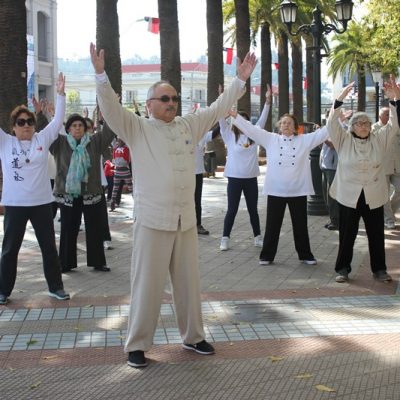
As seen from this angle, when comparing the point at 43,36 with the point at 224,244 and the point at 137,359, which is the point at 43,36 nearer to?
the point at 224,244

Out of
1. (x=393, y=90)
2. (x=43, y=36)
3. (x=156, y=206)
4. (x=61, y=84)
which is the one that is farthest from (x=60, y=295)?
(x=43, y=36)

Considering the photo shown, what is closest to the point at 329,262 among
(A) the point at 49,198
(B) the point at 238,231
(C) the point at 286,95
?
(B) the point at 238,231

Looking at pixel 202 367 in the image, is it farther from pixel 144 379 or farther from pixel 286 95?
pixel 286 95

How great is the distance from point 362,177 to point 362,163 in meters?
0.16

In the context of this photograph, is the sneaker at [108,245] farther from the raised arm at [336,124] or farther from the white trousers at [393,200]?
the white trousers at [393,200]

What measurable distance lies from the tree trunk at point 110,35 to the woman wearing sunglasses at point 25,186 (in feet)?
31.5

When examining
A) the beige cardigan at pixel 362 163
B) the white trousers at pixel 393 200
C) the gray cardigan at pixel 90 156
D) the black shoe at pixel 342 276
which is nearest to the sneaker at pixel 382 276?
the black shoe at pixel 342 276

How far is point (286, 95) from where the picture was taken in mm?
36094

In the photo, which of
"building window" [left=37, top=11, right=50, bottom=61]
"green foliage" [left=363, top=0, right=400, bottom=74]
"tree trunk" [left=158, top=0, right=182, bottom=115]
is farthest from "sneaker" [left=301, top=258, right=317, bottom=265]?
"building window" [left=37, top=11, right=50, bottom=61]

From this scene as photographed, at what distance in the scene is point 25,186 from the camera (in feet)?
21.9

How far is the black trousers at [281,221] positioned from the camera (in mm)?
8562

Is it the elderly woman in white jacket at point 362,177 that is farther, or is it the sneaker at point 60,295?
the elderly woman in white jacket at point 362,177

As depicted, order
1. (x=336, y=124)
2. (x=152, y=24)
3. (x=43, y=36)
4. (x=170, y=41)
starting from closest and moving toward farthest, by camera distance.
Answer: (x=336, y=124) → (x=170, y=41) → (x=152, y=24) → (x=43, y=36)

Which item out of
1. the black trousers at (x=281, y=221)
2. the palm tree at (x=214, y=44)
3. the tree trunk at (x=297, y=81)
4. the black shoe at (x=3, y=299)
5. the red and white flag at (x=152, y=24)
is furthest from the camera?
the tree trunk at (x=297, y=81)
